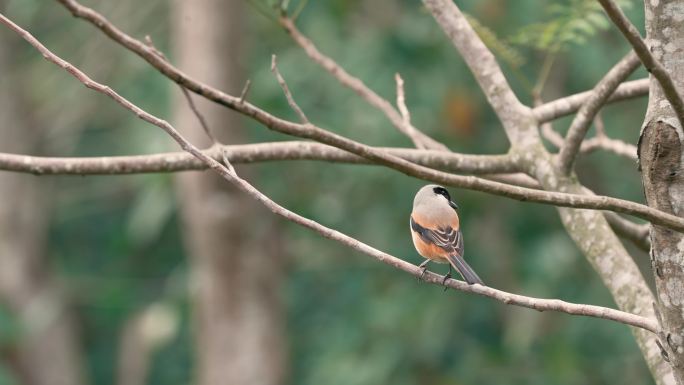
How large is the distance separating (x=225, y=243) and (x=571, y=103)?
5.87 m

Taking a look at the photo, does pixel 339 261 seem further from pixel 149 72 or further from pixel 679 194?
pixel 679 194

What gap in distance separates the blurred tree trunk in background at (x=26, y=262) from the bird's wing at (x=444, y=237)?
9.88m

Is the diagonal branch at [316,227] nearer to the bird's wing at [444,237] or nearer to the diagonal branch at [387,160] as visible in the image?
the diagonal branch at [387,160]

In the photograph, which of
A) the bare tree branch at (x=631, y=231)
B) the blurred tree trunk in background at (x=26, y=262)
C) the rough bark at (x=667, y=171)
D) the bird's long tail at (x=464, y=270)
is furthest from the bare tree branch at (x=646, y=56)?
the blurred tree trunk in background at (x=26, y=262)

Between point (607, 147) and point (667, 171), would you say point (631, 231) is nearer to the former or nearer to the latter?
point (607, 147)

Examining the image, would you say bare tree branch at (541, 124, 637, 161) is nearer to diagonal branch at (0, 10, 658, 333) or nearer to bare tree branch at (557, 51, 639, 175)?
bare tree branch at (557, 51, 639, 175)

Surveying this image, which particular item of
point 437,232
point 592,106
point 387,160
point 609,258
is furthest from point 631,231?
point 387,160

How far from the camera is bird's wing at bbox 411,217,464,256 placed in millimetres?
4348

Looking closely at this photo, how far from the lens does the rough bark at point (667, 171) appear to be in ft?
8.78

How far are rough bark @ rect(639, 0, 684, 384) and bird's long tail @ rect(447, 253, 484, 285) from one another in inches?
35.6

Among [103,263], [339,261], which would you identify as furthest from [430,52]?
[103,263]

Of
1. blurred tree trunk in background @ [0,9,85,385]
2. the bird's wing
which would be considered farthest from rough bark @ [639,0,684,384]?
blurred tree trunk in background @ [0,9,85,385]

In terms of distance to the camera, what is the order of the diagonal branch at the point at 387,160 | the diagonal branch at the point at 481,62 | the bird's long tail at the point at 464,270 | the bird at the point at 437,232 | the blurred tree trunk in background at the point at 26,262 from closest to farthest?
1. the diagonal branch at the point at 387,160
2. the bird's long tail at the point at 464,270
3. the diagonal branch at the point at 481,62
4. the bird at the point at 437,232
5. the blurred tree trunk in background at the point at 26,262

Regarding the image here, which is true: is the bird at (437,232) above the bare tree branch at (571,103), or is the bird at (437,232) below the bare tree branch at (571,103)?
below
